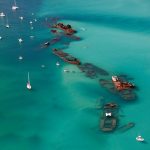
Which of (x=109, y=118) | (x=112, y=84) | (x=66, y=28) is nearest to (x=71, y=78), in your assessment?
(x=112, y=84)

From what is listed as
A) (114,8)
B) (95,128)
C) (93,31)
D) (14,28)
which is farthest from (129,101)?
(114,8)

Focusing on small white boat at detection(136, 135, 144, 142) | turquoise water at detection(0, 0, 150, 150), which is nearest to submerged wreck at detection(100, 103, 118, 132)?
turquoise water at detection(0, 0, 150, 150)

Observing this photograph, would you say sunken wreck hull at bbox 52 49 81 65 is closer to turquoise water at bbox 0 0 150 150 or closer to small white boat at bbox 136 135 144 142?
turquoise water at bbox 0 0 150 150

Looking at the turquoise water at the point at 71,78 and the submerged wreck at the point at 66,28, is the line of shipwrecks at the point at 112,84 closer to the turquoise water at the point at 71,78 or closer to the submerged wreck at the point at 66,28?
the submerged wreck at the point at 66,28

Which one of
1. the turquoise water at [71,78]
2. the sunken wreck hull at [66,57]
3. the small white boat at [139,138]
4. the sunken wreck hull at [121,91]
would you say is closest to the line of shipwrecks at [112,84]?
the sunken wreck hull at [66,57]

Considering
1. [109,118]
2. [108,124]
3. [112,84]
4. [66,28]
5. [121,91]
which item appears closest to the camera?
[108,124]

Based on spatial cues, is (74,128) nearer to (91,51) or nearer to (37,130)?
(37,130)

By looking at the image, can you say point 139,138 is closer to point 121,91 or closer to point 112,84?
point 121,91
